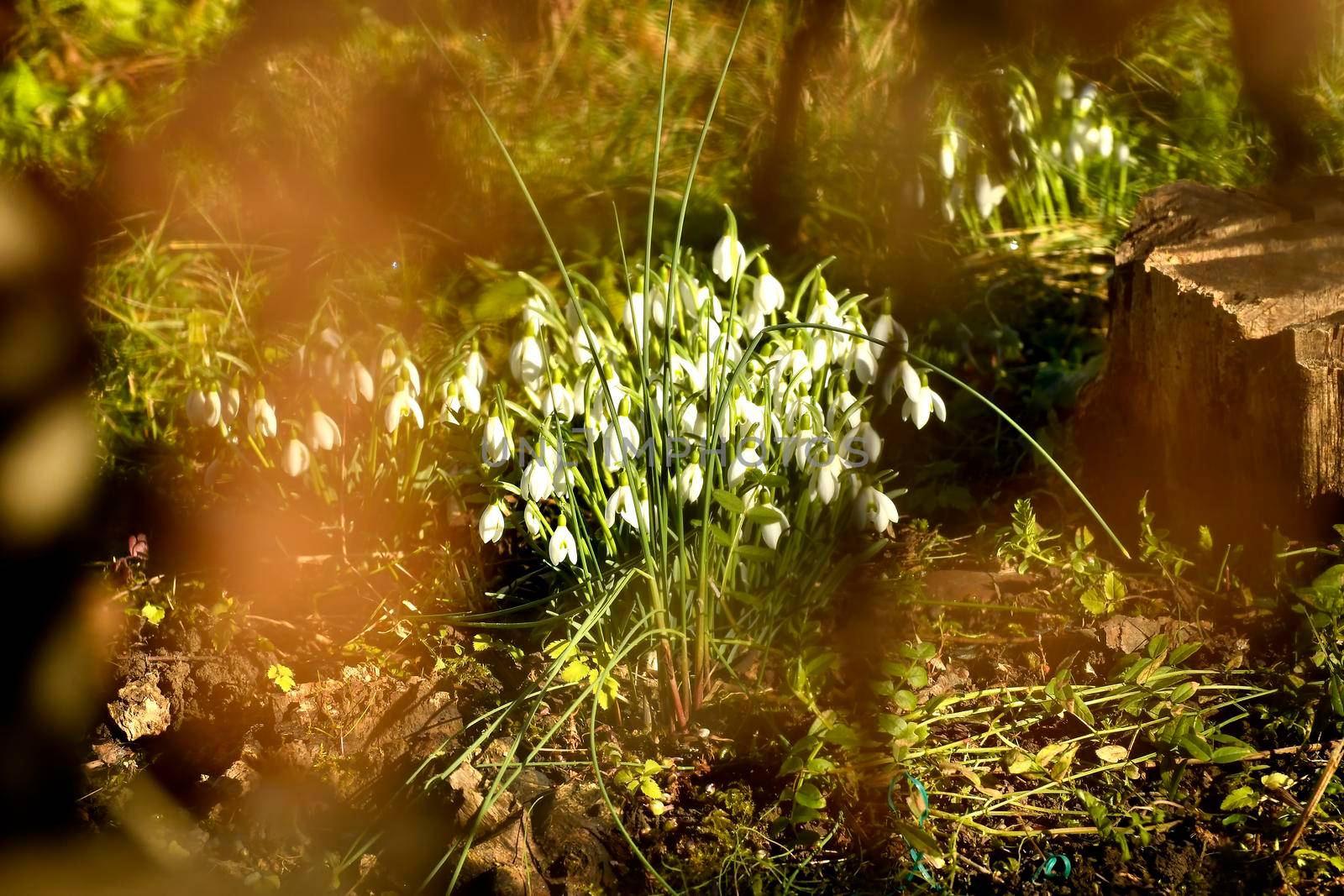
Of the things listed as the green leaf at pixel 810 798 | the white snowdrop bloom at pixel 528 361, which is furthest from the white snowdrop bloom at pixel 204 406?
the green leaf at pixel 810 798

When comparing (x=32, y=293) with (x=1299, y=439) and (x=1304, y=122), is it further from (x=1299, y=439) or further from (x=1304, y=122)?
(x=1304, y=122)

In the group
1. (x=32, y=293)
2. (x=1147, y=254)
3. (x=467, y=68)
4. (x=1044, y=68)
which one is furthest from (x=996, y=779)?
(x=1044, y=68)

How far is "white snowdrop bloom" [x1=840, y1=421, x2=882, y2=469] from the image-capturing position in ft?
6.59

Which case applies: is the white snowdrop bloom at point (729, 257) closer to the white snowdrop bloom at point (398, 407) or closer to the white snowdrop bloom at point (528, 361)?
the white snowdrop bloom at point (528, 361)

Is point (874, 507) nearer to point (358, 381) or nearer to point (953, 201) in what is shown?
point (358, 381)

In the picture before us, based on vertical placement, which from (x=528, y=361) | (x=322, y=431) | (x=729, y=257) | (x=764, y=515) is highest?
(x=729, y=257)

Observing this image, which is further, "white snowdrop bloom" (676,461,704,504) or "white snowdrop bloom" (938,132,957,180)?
"white snowdrop bloom" (938,132,957,180)

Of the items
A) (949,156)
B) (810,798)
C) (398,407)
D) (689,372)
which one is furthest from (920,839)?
(949,156)

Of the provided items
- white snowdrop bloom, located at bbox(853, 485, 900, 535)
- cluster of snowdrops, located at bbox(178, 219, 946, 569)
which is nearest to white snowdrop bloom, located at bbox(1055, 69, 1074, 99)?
cluster of snowdrops, located at bbox(178, 219, 946, 569)

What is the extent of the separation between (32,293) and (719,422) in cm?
135

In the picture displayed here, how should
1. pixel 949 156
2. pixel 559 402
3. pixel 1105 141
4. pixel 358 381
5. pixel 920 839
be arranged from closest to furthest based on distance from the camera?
pixel 920 839, pixel 559 402, pixel 358 381, pixel 949 156, pixel 1105 141

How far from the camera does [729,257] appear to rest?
2.00 metres

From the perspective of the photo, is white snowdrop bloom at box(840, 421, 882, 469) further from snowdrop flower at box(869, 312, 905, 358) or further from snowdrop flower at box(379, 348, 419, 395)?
snowdrop flower at box(379, 348, 419, 395)

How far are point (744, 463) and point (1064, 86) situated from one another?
2560mm
